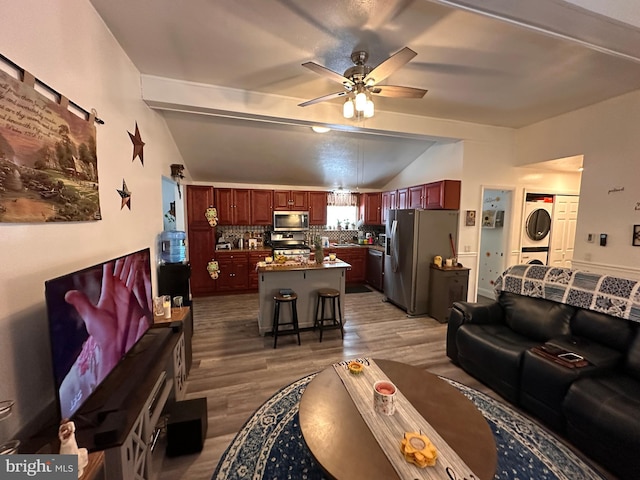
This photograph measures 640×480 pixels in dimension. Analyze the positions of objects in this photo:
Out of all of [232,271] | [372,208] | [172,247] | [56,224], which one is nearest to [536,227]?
[372,208]

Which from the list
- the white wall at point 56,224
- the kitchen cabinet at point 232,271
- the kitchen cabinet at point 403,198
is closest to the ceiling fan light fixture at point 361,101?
the white wall at point 56,224

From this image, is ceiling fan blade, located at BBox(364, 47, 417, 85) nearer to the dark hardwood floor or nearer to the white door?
the dark hardwood floor

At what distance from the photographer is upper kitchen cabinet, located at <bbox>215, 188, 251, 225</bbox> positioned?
17.5ft

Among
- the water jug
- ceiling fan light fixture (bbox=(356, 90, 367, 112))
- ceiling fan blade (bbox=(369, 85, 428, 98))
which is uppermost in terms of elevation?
ceiling fan blade (bbox=(369, 85, 428, 98))

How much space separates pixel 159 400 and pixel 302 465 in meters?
0.99

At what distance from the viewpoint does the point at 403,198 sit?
5270mm

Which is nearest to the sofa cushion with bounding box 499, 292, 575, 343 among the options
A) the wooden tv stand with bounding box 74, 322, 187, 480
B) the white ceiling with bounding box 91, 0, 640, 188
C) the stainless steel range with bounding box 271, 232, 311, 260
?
the white ceiling with bounding box 91, 0, 640, 188

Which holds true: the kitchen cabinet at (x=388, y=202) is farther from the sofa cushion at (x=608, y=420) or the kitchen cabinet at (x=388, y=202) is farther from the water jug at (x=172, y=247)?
the sofa cushion at (x=608, y=420)

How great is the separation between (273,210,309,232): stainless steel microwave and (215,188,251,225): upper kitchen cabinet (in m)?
0.59

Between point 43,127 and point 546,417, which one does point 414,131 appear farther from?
point 43,127

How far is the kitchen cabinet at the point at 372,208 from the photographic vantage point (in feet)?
20.4

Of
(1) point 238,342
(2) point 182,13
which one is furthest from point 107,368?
(2) point 182,13

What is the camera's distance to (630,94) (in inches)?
118

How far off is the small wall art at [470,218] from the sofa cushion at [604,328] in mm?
2143
